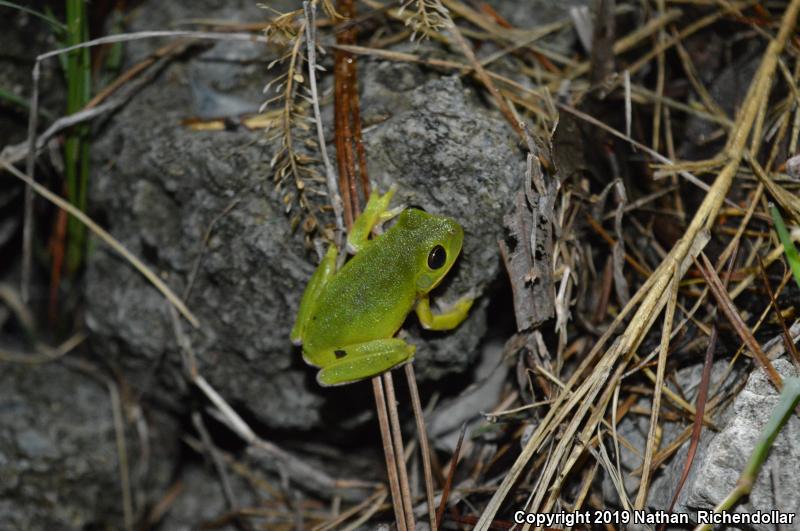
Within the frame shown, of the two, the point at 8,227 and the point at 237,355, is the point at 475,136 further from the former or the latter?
the point at 8,227

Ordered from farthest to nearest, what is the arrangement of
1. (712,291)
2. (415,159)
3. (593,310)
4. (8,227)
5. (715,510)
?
(8,227)
(593,310)
(415,159)
(712,291)
(715,510)

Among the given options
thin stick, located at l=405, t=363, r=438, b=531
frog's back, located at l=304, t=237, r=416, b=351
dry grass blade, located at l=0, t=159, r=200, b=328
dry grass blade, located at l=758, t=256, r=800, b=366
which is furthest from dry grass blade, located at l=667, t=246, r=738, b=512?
dry grass blade, located at l=0, t=159, r=200, b=328

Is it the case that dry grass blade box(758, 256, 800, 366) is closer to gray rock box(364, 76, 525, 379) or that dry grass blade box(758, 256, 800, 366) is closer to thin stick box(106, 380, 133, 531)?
gray rock box(364, 76, 525, 379)

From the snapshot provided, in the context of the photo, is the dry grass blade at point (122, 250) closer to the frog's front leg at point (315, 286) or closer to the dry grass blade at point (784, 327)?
the frog's front leg at point (315, 286)

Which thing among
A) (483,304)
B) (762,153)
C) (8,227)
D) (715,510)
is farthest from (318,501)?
(762,153)

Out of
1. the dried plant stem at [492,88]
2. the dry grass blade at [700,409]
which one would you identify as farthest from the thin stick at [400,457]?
the dried plant stem at [492,88]

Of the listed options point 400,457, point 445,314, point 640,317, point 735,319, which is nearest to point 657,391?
point 640,317
